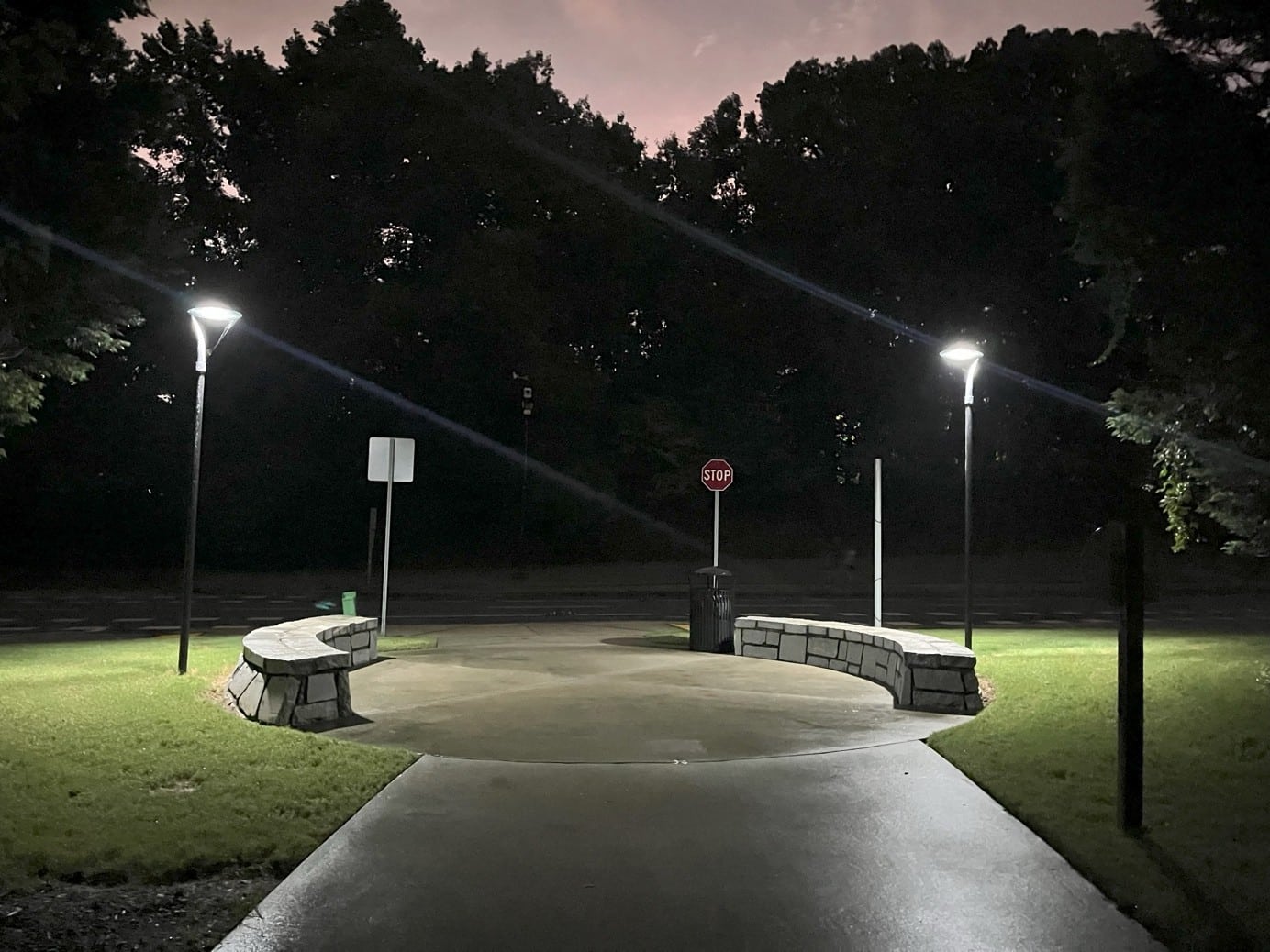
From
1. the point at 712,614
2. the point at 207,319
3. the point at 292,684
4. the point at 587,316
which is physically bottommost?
the point at 292,684

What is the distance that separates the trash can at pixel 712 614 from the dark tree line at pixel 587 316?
59.9 ft

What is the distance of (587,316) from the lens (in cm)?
3938

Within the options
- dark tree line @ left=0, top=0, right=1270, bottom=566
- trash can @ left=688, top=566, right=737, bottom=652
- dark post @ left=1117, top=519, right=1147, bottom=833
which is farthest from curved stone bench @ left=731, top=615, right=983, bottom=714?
dark tree line @ left=0, top=0, right=1270, bottom=566

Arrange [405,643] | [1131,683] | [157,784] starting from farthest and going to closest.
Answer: [405,643] < [157,784] < [1131,683]

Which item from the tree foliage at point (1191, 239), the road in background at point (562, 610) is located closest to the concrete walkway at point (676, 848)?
the tree foliage at point (1191, 239)

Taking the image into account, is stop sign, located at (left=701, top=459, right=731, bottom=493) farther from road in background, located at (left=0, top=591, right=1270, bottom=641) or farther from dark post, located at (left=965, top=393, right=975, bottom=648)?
dark post, located at (left=965, top=393, right=975, bottom=648)

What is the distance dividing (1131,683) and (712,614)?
898cm

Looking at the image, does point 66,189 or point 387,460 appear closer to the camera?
point 66,189

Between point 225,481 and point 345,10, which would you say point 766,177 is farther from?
point 225,481

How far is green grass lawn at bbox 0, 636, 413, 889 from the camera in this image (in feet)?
16.9

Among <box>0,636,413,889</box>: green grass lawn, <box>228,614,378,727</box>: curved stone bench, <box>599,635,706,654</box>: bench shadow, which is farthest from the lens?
<box>599,635,706,654</box>: bench shadow

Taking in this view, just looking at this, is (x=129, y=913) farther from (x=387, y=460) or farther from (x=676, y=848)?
(x=387, y=460)

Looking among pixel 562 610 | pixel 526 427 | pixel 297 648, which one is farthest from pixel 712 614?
pixel 526 427

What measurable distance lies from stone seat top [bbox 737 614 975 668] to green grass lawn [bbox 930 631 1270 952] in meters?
0.55
